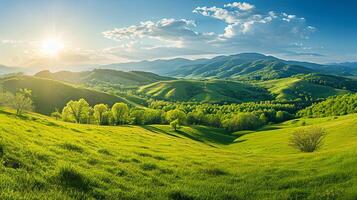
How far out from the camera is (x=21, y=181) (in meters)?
16.8

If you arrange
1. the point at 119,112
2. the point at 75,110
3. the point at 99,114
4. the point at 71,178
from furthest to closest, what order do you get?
the point at 119,112, the point at 99,114, the point at 75,110, the point at 71,178

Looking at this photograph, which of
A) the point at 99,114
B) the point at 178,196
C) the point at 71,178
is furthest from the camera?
the point at 99,114

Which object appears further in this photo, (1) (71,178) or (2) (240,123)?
(2) (240,123)

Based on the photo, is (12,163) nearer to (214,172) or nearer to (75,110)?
(214,172)


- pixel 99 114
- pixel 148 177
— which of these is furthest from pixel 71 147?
pixel 99 114

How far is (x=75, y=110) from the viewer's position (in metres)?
129

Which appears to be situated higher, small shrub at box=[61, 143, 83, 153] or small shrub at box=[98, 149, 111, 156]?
small shrub at box=[61, 143, 83, 153]

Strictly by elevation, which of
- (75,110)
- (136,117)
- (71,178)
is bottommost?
(136,117)

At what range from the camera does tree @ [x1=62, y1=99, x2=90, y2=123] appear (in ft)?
418

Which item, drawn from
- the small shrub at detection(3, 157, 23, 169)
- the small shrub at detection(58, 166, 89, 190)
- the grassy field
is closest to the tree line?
the grassy field

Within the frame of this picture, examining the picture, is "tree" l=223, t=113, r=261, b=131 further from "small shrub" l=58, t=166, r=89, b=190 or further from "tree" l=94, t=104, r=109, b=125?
"small shrub" l=58, t=166, r=89, b=190

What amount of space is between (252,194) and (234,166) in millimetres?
10755

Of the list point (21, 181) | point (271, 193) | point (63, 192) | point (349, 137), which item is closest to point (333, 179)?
point (271, 193)

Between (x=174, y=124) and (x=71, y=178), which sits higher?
(x=71, y=178)
